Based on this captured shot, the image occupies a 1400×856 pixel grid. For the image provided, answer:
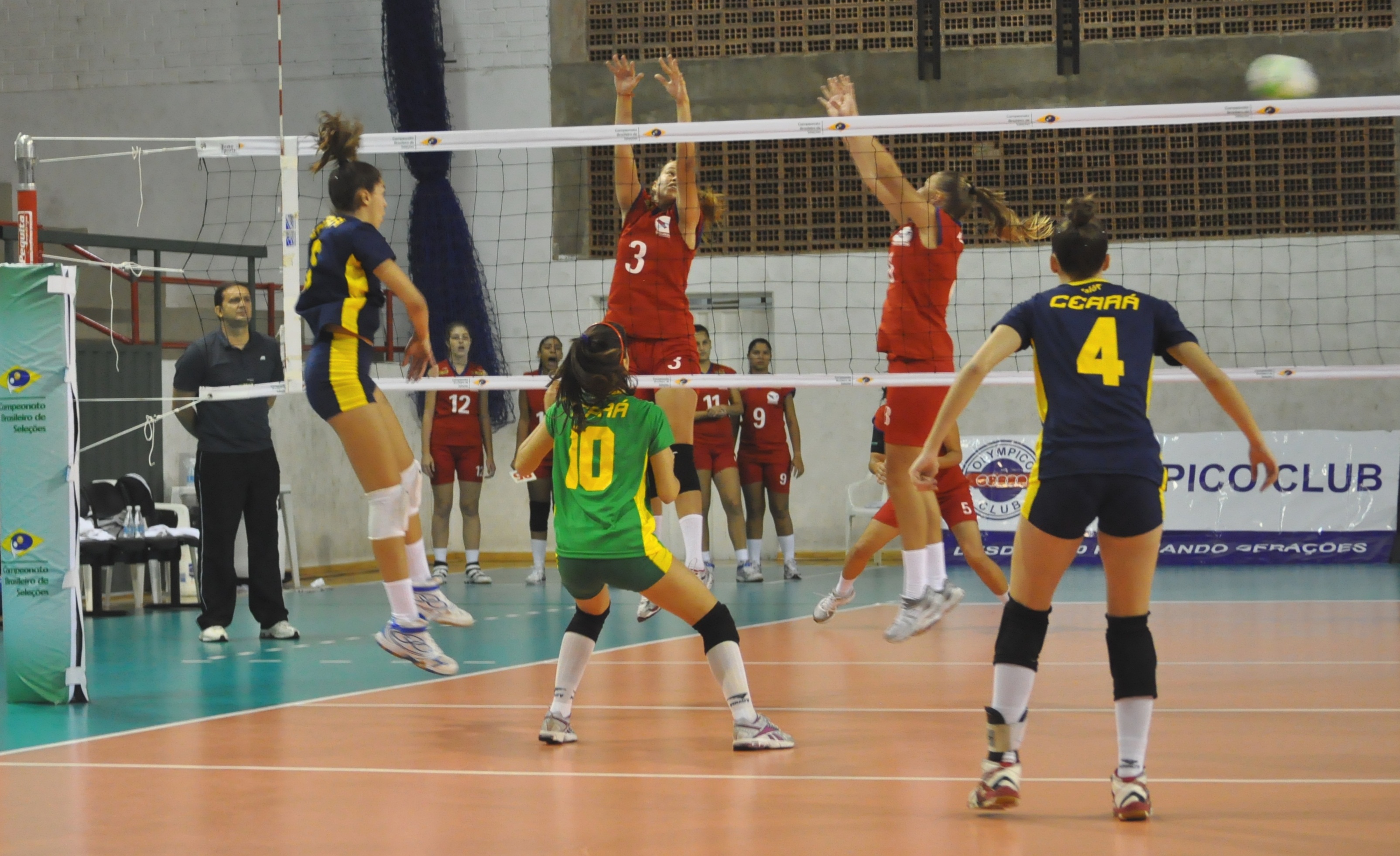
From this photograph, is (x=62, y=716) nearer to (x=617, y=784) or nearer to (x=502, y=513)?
(x=617, y=784)

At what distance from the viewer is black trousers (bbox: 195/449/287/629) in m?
7.96

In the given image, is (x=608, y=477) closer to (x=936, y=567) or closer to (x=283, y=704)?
(x=283, y=704)

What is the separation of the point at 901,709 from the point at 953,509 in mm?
2457

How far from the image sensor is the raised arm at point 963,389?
3668 mm

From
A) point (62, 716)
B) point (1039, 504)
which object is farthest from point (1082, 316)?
point (62, 716)

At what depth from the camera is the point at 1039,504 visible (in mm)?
3695

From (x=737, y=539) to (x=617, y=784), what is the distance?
7.28 meters

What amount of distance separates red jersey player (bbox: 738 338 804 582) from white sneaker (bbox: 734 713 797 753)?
22.7 ft

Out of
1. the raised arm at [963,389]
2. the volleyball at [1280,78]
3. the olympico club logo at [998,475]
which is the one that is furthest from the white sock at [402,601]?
the volleyball at [1280,78]

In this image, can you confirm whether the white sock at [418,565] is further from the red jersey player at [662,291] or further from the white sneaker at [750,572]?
the white sneaker at [750,572]

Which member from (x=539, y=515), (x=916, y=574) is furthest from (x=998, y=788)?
(x=539, y=515)

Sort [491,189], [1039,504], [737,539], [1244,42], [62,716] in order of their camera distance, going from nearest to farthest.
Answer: [1039,504] < [62,716] < [737,539] < [1244,42] < [491,189]

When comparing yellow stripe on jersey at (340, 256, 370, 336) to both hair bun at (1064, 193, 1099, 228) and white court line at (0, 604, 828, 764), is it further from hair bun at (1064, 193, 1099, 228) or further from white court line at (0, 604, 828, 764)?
hair bun at (1064, 193, 1099, 228)

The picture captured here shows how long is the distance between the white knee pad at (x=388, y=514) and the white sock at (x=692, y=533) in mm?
1811
